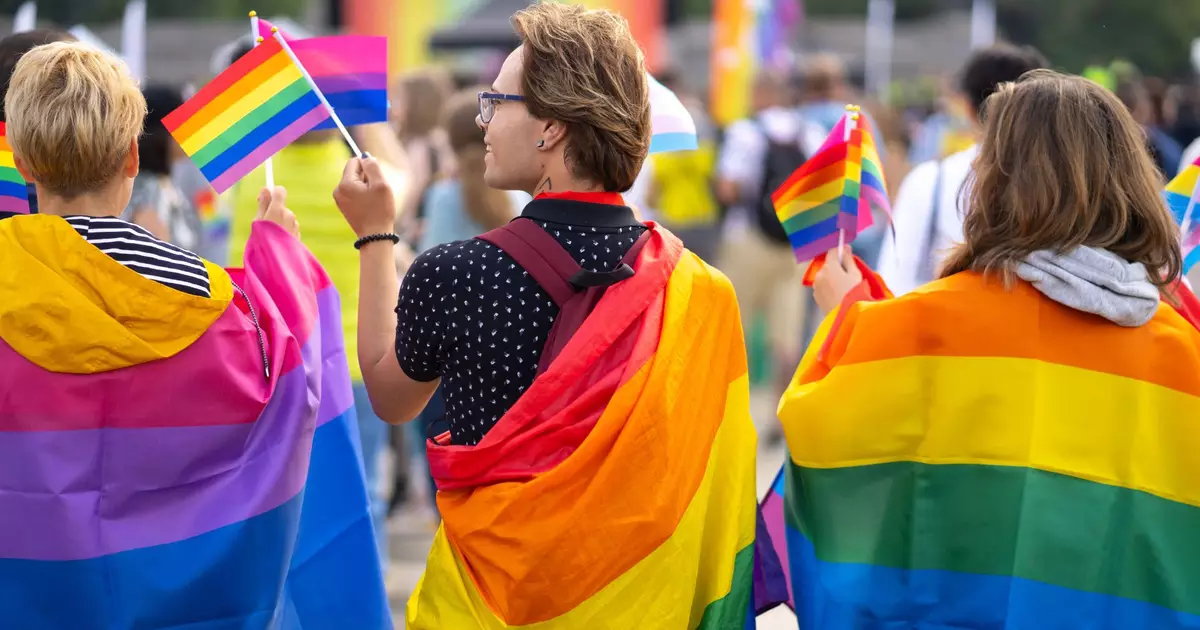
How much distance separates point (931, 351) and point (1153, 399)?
1.44 ft

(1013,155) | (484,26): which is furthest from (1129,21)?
(1013,155)

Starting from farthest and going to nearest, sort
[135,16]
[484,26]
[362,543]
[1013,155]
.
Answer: [484,26]
[135,16]
[362,543]
[1013,155]

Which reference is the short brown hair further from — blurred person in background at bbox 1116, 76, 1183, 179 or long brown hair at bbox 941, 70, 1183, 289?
blurred person in background at bbox 1116, 76, 1183, 179

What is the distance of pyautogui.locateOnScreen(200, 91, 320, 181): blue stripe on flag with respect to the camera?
11.2ft

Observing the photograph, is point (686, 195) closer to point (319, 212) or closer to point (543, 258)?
point (319, 212)

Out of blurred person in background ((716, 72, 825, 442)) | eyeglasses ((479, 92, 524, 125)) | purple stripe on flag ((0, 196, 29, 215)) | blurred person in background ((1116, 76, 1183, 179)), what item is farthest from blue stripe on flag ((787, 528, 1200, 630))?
blurred person in background ((716, 72, 825, 442))

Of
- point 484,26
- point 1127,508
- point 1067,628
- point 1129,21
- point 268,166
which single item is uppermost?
point 268,166

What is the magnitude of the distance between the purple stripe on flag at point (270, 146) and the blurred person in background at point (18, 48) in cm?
54

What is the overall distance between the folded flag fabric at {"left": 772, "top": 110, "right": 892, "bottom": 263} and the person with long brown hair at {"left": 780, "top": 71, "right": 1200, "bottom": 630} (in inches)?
19.5

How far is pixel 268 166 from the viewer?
11.5ft

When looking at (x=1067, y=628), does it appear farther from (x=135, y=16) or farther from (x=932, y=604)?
(x=135, y=16)

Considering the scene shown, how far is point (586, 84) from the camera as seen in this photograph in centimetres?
280

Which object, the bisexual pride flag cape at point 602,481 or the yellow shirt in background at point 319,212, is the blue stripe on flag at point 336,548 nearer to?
the bisexual pride flag cape at point 602,481

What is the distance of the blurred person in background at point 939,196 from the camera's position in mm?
5117
